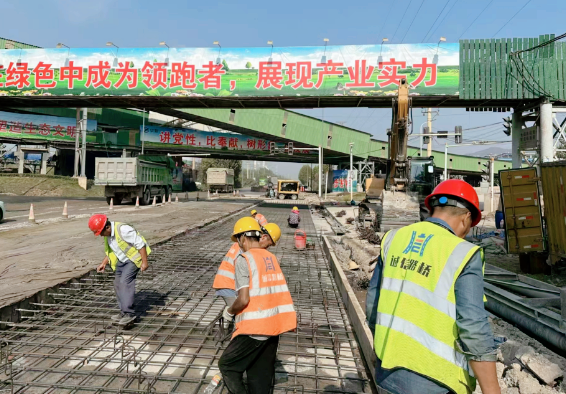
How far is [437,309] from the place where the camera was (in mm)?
1639

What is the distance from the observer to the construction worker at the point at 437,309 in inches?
61.7

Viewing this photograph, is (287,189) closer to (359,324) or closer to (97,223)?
(359,324)

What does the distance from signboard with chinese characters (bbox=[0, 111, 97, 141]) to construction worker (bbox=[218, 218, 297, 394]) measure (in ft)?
142

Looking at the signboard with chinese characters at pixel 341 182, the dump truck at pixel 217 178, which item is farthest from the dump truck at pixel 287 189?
the dump truck at pixel 217 178

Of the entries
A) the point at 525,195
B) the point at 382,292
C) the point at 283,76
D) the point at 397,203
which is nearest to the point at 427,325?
the point at 382,292

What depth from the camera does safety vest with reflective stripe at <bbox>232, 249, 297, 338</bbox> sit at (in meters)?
2.59

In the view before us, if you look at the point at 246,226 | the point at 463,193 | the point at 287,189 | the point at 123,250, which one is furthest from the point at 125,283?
the point at 287,189

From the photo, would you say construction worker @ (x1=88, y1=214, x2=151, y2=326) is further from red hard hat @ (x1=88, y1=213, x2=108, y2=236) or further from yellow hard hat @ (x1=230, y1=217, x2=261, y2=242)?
yellow hard hat @ (x1=230, y1=217, x2=261, y2=242)

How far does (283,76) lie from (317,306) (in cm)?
1448

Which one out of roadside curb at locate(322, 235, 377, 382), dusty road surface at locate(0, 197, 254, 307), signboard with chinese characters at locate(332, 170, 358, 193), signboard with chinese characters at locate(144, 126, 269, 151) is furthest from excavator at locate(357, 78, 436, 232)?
signboard with chinese characters at locate(332, 170, 358, 193)

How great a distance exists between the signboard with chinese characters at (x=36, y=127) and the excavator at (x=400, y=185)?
35997 millimetres

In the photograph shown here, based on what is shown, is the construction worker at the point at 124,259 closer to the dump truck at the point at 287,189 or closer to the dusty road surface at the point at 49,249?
the dusty road surface at the point at 49,249

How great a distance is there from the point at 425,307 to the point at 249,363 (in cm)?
147

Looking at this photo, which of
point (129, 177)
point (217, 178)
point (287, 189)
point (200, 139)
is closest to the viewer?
point (129, 177)
